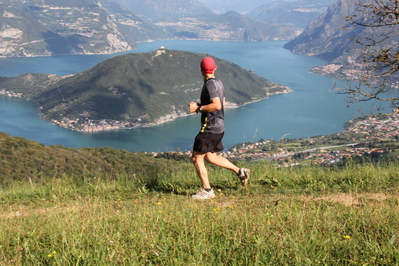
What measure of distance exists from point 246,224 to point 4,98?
105 metres

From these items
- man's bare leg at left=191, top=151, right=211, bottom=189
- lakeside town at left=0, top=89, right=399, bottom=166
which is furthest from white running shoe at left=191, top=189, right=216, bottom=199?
lakeside town at left=0, top=89, right=399, bottom=166

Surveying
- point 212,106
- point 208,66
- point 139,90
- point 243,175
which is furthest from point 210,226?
point 139,90

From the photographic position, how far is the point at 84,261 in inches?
81.5

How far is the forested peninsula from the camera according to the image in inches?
3300

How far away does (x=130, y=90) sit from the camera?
95.6 m

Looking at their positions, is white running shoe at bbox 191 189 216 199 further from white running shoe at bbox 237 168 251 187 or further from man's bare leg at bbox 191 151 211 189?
white running shoe at bbox 237 168 251 187

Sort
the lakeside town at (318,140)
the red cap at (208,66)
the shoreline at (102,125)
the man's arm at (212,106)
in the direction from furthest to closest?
the shoreline at (102,125)
the lakeside town at (318,140)
the red cap at (208,66)
the man's arm at (212,106)

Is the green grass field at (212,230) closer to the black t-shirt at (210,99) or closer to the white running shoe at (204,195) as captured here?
the white running shoe at (204,195)

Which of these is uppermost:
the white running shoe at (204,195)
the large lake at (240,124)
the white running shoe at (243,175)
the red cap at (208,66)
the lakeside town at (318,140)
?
the red cap at (208,66)

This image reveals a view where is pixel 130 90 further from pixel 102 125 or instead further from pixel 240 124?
pixel 240 124

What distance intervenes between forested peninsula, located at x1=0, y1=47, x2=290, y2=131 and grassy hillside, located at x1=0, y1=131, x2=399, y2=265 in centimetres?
7482

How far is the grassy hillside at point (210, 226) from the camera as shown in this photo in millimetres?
2113

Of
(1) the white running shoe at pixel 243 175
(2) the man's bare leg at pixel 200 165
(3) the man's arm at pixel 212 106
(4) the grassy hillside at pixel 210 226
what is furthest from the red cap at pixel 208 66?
(4) the grassy hillside at pixel 210 226

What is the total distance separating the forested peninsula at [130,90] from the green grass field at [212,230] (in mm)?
75264
